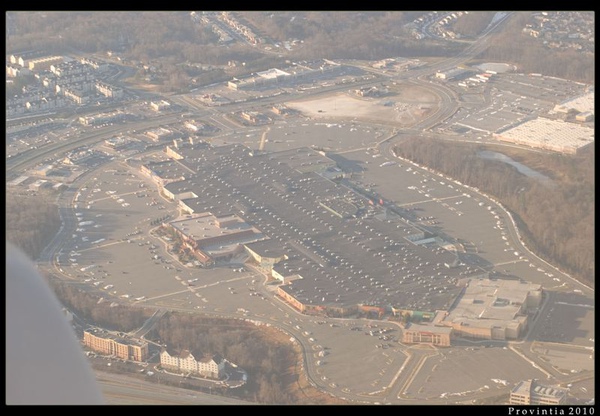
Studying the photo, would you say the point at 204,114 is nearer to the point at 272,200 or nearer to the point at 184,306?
the point at 272,200

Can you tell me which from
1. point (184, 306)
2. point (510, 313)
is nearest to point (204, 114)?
point (184, 306)

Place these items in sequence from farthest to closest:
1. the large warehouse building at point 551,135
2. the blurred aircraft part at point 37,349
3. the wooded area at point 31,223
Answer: the large warehouse building at point 551,135, the wooded area at point 31,223, the blurred aircraft part at point 37,349

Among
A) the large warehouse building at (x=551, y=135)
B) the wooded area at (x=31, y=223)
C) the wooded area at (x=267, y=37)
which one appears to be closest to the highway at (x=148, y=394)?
the wooded area at (x=31, y=223)

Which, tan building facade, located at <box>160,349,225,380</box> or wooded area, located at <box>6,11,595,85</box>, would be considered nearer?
tan building facade, located at <box>160,349,225,380</box>

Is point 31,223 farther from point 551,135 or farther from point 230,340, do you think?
point 551,135

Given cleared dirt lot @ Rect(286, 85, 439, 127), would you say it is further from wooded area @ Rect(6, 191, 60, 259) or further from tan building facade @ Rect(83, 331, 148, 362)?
tan building facade @ Rect(83, 331, 148, 362)

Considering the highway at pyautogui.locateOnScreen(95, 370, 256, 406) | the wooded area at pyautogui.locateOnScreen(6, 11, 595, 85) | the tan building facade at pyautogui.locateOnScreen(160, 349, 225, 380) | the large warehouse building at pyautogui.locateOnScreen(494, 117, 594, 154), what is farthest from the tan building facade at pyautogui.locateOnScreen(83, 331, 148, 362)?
the wooded area at pyautogui.locateOnScreen(6, 11, 595, 85)

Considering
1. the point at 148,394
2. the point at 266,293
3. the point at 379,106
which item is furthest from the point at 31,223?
the point at 379,106

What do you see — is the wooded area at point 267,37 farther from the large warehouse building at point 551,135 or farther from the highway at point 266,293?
the large warehouse building at point 551,135
